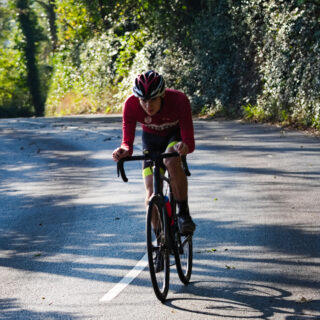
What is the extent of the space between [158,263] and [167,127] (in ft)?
4.42

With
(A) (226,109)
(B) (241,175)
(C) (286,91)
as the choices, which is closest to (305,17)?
(C) (286,91)

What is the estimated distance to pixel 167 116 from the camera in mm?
6203

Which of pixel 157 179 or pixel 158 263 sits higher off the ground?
pixel 157 179

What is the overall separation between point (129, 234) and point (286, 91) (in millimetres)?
12938

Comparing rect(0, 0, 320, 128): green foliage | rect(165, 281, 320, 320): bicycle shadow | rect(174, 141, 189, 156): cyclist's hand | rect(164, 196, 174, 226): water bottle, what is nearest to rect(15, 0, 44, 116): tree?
rect(0, 0, 320, 128): green foliage

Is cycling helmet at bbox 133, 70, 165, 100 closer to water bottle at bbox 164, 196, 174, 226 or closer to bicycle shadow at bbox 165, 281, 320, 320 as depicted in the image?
water bottle at bbox 164, 196, 174, 226

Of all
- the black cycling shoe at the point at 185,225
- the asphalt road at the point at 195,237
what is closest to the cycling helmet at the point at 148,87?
the black cycling shoe at the point at 185,225

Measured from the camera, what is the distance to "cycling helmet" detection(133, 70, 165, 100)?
575 centimetres

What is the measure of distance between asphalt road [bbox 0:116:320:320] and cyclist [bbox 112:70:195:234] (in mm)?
879

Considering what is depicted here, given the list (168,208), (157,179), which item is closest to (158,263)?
(168,208)

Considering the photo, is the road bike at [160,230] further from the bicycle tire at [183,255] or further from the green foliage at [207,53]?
the green foliage at [207,53]

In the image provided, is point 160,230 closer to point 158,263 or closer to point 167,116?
point 158,263

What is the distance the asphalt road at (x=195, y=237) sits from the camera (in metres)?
5.82

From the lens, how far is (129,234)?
342 inches
